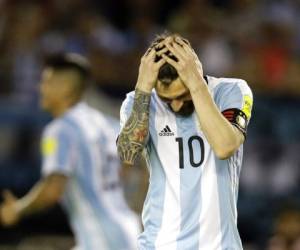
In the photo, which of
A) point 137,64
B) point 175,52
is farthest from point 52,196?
point 137,64

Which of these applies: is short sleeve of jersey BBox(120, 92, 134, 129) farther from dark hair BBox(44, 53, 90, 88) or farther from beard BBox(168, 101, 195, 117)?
dark hair BBox(44, 53, 90, 88)

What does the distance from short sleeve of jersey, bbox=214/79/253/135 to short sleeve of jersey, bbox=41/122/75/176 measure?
2.46 meters

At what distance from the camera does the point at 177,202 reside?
18.5 feet

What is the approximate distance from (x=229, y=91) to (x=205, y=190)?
53 cm

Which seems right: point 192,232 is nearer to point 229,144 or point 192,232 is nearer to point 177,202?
point 177,202

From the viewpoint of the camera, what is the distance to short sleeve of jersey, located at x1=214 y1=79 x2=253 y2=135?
554 cm

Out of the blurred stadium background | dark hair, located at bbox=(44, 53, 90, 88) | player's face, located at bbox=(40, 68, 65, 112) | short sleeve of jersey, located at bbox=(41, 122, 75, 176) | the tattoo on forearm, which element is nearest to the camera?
the tattoo on forearm

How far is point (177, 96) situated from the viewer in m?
5.52

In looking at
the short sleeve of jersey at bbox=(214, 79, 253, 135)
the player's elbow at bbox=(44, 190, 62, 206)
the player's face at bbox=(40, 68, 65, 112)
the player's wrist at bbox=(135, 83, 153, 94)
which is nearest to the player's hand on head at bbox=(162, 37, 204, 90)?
the player's wrist at bbox=(135, 83, 153, 94)

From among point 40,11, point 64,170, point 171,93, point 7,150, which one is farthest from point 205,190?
point 40,11

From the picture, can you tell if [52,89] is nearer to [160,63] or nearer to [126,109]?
[126,109]

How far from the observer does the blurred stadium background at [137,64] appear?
10.8 m

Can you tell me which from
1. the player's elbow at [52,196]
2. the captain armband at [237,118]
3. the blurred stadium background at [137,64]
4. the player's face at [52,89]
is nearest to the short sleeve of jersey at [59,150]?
the player's elbow at [52,196]

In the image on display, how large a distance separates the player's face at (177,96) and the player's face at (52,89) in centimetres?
275
